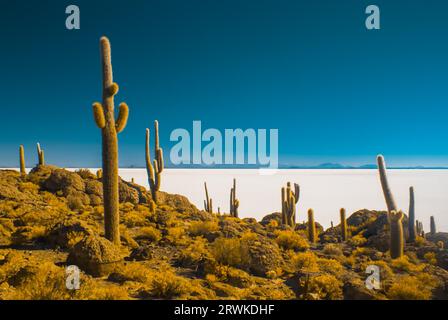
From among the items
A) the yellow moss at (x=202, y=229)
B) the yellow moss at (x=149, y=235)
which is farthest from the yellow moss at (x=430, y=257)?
the yellow moss at (x=149, y=235)

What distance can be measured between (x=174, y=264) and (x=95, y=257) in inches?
101

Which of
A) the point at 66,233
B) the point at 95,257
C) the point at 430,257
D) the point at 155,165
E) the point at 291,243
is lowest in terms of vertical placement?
the point at 430,257

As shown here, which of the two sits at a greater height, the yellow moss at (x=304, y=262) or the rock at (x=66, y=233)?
the rock at (x=66, y=233)

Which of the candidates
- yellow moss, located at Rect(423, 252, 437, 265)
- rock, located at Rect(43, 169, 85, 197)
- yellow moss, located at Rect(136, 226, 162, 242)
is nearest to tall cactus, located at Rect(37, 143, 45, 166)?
rock, located at Rect(43, 169, 85, 197)

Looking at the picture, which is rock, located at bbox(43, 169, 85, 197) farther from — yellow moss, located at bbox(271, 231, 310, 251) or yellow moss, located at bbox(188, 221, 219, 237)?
yellow moss, located at bbox(271, 231, 310, 251)

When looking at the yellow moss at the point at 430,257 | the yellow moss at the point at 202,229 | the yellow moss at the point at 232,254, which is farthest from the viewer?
the yellow moss at the point at 430,257

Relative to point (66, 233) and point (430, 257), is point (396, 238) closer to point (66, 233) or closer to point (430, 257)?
point (430, 257)

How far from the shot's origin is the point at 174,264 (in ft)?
31.7

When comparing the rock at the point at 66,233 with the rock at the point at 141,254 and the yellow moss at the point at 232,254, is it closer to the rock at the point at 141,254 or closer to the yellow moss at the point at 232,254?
the rock at the point at 141,254

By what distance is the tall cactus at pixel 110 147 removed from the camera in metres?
10.0

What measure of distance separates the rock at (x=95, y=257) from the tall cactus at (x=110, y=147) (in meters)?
1.76

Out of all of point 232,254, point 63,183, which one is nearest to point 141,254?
point 232,254

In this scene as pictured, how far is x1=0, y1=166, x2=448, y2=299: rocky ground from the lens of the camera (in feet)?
22.8
